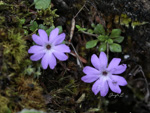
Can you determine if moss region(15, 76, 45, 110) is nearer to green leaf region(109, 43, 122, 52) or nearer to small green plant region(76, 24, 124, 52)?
small green plant region(76, 24, 124, 52)

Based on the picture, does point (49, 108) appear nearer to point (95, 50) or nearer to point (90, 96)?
point (90, 96)

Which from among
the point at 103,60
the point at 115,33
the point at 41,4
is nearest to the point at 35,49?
the point at 41,4

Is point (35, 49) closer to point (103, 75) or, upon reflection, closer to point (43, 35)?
point (43, 35)

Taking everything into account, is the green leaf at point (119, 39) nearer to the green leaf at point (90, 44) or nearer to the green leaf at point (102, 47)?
the green leaf at point (102, 47)

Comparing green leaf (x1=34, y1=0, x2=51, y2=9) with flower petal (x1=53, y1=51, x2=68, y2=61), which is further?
green leaf (x1=34, y1=0, x2=51, y2=9)

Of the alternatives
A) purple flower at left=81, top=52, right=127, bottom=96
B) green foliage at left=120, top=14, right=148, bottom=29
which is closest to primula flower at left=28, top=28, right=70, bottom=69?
purple flower at left=81, top=52, right=127, bottom=96

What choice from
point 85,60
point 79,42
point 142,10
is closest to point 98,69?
point 85,60
